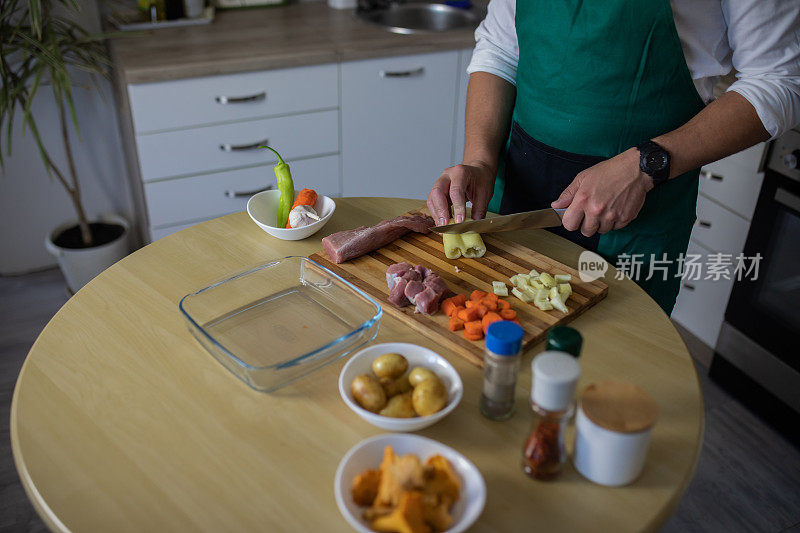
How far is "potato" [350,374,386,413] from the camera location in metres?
1.09

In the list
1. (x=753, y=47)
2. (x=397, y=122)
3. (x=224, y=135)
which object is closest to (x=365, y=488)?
(x=753, y=47)

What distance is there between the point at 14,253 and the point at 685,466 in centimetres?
293

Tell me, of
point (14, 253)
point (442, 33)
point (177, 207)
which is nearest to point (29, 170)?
point (14, 253)

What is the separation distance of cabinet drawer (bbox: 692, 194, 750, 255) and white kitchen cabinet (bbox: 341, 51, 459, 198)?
1.07 metres

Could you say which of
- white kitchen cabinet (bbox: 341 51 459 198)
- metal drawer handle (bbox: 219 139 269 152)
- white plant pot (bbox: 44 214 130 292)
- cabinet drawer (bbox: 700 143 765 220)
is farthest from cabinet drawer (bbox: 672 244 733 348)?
white plant pot (bbox: 44 214 130 292)

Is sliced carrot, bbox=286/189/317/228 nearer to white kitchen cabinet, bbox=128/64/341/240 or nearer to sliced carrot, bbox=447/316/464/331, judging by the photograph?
sliced carrot, bbox=447/316/464/331

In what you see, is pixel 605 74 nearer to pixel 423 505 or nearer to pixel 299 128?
pixel 423 505

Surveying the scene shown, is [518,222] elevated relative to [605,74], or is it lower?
lower

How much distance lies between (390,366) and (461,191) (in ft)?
1.81

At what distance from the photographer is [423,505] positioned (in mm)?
901

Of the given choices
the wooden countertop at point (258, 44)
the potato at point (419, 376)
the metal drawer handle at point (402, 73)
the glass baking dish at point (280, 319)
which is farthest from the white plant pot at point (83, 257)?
the potato at point (419, 376)

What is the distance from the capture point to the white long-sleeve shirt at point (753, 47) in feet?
4.53

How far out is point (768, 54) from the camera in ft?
4.65

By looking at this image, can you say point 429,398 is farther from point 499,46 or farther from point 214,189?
point 214,189
